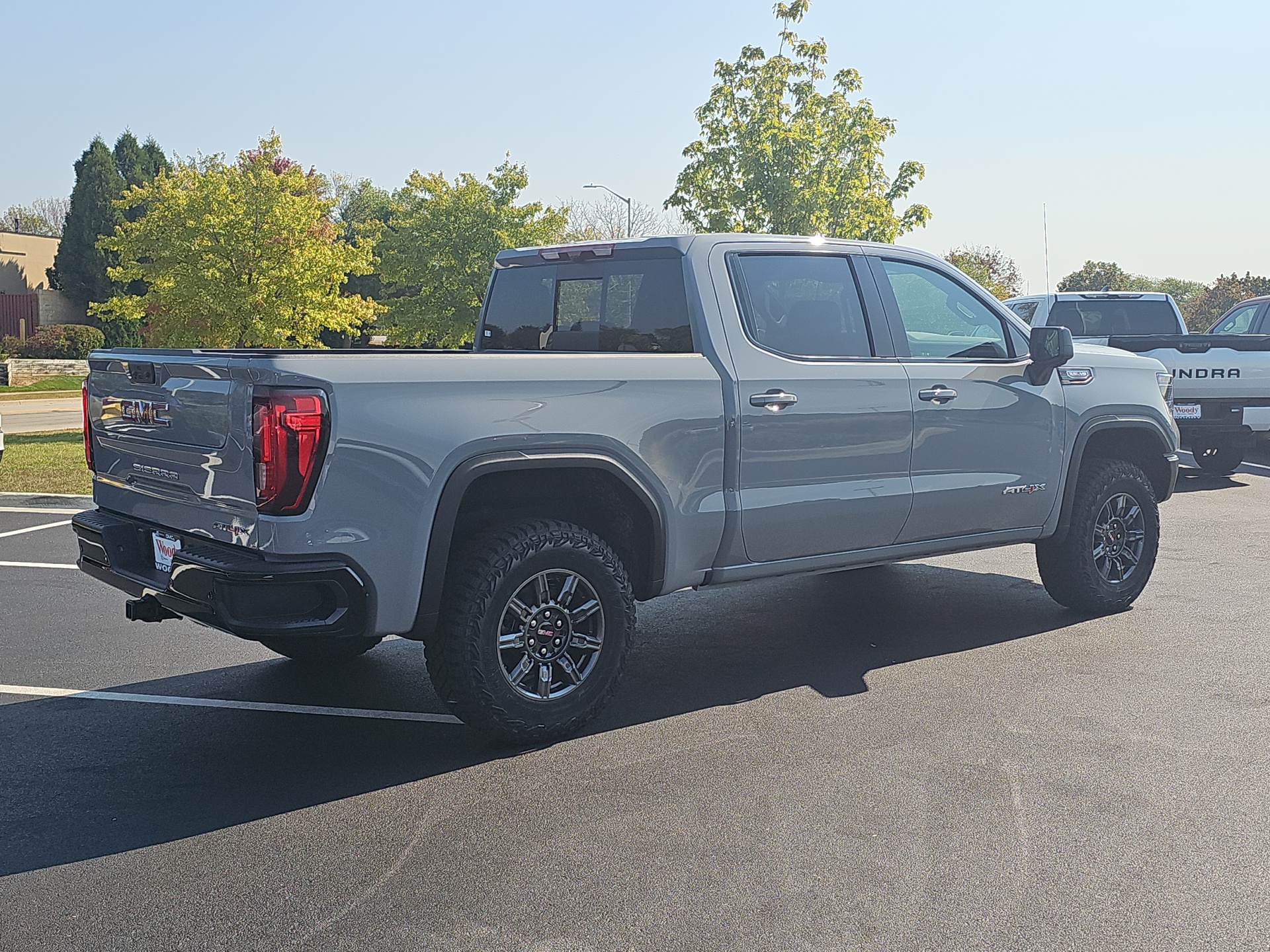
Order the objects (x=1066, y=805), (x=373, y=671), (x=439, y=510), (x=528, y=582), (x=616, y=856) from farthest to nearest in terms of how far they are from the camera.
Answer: (x=373, y=671) → (x=528, y=582) → (x=439, y=510) → (x=1066, y=805) → (x=616, y=856)

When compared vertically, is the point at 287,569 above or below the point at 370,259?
below

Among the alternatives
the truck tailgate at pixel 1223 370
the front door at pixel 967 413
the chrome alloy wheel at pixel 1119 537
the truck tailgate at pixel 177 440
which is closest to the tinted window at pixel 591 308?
the front door at pixel 967 413

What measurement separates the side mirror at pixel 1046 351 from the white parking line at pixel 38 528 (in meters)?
7.55

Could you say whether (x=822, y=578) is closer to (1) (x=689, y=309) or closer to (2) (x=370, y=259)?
(1) (x=689, y=309)

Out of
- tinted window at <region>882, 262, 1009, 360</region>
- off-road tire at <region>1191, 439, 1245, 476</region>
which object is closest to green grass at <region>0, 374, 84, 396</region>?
off-road tire at <region>1191, 439, 1245, 476</region>

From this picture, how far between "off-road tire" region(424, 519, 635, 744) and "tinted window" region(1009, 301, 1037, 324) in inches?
427

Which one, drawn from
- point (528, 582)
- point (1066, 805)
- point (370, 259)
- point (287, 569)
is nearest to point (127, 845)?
point (287, 569)

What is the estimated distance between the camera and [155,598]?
192 inches

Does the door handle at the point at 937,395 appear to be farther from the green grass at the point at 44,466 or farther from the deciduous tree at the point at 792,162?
the deciduous tree at the point at 792,162

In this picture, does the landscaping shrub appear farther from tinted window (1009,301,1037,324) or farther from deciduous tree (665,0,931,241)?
tinted window (1009,301,1037,324)

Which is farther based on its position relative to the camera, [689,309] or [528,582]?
[689,309]

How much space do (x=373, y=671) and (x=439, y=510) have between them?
6.08 ft

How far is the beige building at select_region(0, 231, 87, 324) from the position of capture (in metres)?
48.3

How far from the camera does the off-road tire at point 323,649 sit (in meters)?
6.21
